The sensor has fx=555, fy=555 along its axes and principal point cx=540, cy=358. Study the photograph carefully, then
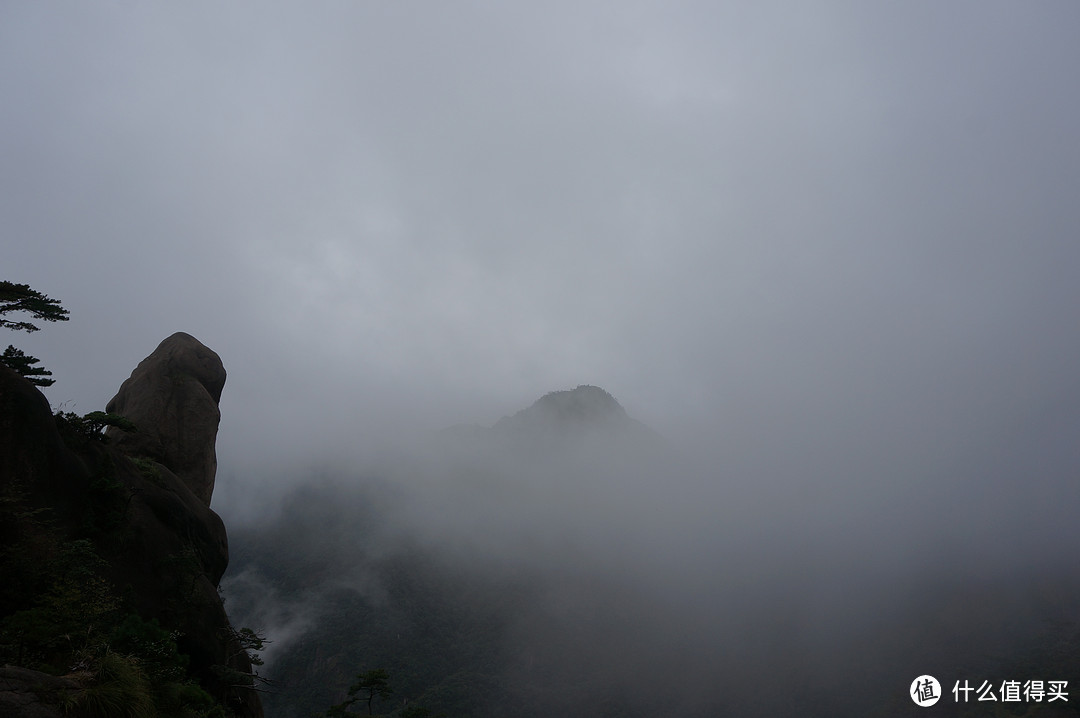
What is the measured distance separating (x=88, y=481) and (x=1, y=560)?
734cm

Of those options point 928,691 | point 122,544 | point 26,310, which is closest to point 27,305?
point 26,310

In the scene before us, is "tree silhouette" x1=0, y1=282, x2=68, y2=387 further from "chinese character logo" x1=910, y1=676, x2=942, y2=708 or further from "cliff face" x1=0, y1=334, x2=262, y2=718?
"chinese character logo" x1=910, y1=676, x2=942, y2=708

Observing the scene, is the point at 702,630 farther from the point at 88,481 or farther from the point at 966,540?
the point at 88,481

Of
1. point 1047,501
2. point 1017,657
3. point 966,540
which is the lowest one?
point 1017,657

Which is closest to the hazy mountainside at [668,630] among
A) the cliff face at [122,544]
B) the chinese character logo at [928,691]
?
the chinese character logo at [928,691]

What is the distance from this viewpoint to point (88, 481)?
24266 millimetres

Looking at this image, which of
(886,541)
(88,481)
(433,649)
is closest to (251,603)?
(433,649)

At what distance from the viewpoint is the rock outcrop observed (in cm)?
3494

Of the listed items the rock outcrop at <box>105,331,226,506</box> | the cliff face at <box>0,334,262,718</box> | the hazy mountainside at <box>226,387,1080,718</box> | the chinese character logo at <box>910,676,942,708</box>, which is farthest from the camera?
the hazy mountainside at <box>226,387,1080,718</box>

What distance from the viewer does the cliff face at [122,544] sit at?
15.9m

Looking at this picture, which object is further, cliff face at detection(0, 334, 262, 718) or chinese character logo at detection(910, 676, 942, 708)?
chinese character logo at detection(910, 676, 942, 708)

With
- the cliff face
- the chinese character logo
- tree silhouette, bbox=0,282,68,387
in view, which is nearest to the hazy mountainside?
the chinese character logo

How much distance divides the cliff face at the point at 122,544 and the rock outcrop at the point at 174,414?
72mm

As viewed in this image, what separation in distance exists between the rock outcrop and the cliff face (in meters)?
0.07
